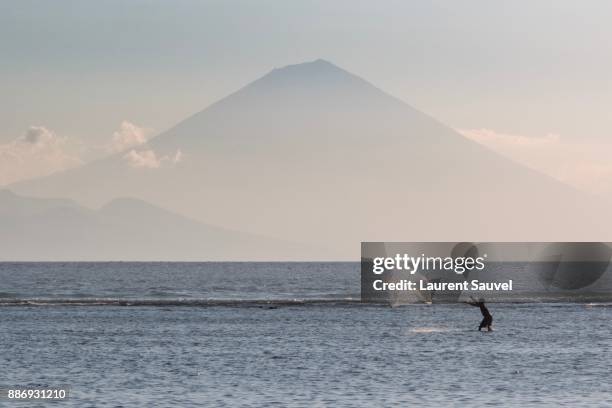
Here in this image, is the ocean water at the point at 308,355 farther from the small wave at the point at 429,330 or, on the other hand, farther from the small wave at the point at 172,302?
the small wave at the point at 172,302

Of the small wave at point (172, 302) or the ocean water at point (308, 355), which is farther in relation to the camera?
the small wave at point (172, 302)

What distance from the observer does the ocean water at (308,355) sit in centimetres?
5175

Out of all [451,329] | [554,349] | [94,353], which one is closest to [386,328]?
[451,329]

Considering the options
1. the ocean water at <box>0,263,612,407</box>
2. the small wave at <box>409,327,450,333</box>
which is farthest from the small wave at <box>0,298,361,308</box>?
the small wave at <box>409,327,450,333</box>

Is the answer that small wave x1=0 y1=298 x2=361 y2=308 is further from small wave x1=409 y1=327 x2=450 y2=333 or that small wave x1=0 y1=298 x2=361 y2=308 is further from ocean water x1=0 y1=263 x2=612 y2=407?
small wave x1=409 y1=327 x2=450 y2=333

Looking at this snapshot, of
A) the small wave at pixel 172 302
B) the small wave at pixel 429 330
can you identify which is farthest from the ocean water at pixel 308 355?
the small wave at pixel 172 302

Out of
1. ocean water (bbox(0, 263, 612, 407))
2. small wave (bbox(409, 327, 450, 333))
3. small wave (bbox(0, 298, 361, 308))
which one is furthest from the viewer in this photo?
small wave (bbox(0, 298, 361, 308))

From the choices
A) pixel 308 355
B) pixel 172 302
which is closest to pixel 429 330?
pixel 308 355

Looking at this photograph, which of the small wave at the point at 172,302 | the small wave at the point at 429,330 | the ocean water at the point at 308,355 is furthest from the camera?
the small wave at the point at 172,302

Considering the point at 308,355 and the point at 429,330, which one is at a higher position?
the point at 429,330

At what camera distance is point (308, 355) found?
68.9 m

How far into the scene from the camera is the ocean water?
2037 inches

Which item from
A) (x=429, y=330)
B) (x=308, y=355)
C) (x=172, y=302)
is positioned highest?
(x=172, y=302)

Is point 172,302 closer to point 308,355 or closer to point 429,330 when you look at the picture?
point 429,330
